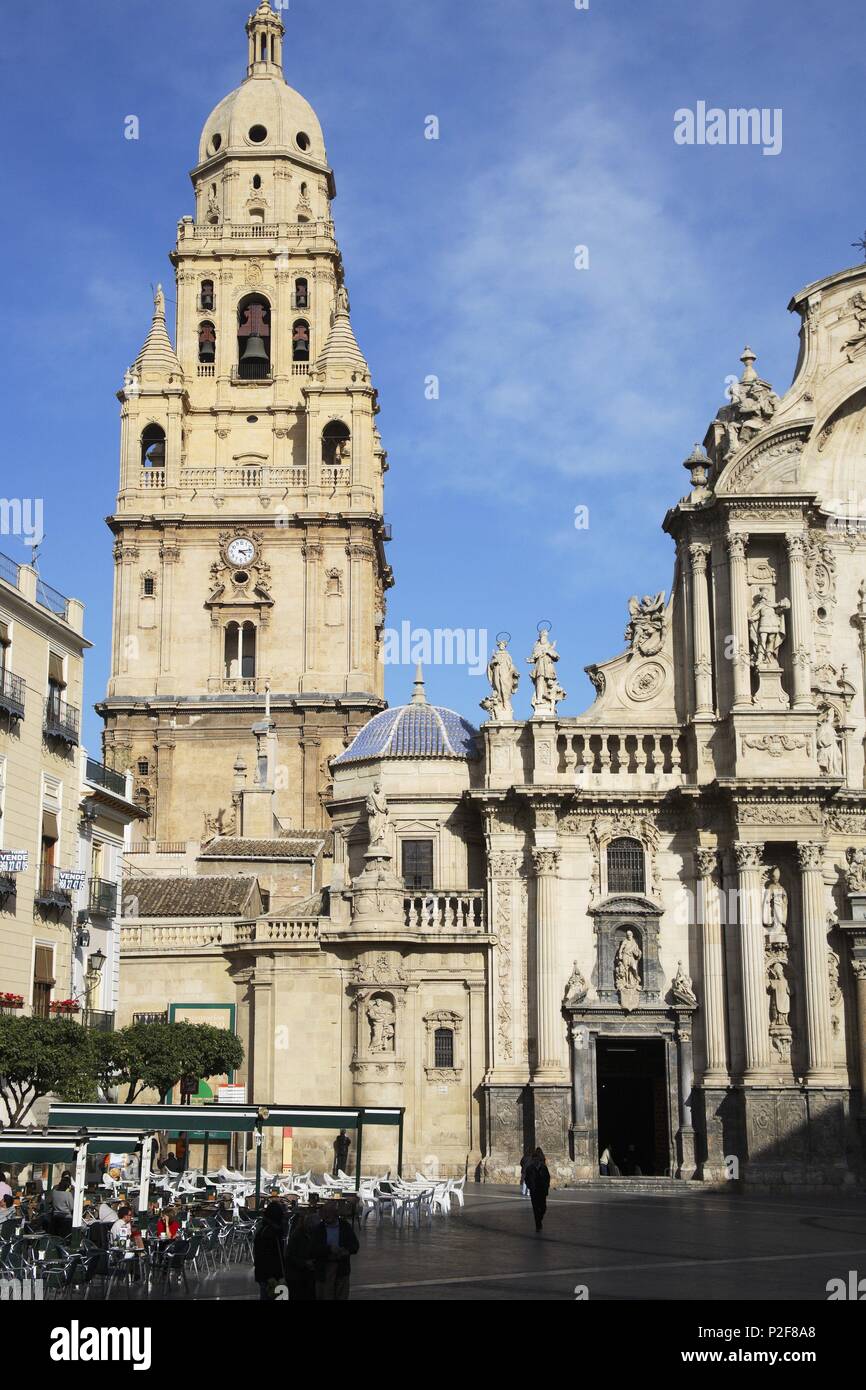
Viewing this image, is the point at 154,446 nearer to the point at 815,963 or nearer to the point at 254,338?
the point at 254,338

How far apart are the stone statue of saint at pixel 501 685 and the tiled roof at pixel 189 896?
1186 centimetres

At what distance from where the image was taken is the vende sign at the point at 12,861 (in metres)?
38.2

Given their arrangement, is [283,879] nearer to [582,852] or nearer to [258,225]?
[582,852]

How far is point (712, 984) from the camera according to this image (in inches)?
1933

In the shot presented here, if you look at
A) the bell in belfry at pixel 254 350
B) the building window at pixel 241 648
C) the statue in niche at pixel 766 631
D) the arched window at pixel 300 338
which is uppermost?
the arched window at pixel 300 338

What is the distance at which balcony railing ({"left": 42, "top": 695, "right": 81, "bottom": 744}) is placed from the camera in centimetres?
4203

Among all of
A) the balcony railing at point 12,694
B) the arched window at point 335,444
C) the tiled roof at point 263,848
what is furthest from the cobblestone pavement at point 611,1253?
the arched window at point 335,444

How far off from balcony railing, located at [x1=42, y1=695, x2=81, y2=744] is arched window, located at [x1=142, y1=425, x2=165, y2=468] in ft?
123

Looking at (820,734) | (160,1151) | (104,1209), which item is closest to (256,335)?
(820,734)

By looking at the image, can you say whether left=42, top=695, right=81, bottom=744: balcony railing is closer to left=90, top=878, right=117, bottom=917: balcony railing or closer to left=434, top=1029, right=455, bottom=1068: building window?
left=90, top=878, right=117, bottom=917: balcony railing

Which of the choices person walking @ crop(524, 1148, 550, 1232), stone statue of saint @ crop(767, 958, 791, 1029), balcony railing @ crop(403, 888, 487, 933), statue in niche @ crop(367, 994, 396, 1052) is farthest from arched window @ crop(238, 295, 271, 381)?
person walking @ crop(524, 1148, 550, 1232)

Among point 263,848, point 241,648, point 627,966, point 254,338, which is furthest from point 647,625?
point 254,338

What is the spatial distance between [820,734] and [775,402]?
10.3 m

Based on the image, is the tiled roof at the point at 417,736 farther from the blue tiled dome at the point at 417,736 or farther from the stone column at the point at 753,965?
the stone column at the point at 753,965
